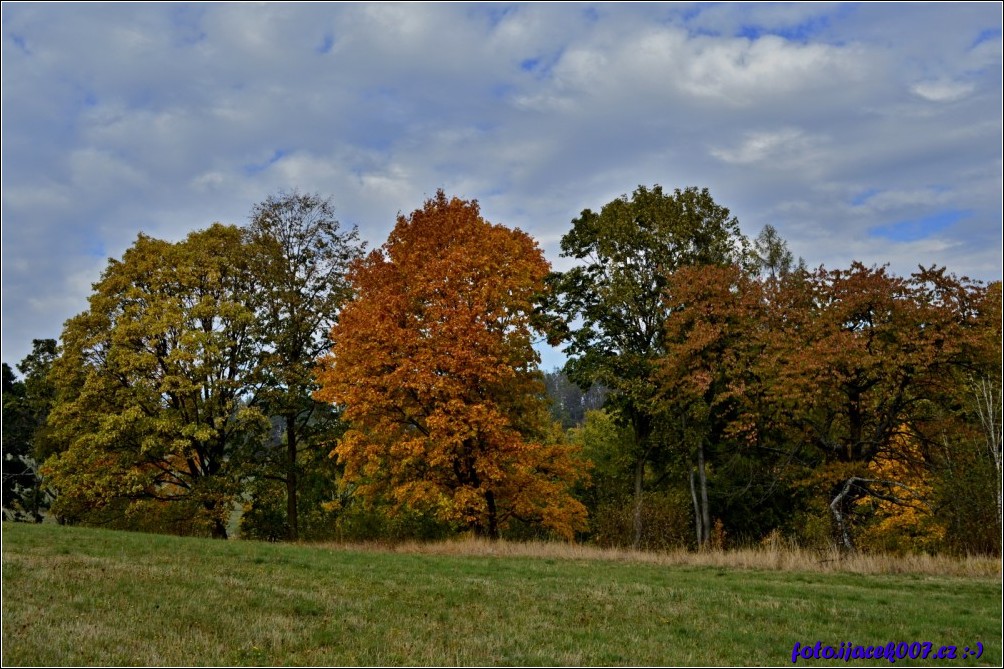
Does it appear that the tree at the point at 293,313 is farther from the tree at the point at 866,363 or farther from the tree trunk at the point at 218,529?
the tree at the point at 866,363

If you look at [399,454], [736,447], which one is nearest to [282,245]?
[399,454]

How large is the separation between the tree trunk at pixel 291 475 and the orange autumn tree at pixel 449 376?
5.98 metres

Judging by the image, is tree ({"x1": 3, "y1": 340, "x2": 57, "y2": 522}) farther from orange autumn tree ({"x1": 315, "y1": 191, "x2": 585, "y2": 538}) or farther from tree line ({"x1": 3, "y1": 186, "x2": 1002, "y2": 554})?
orange autumn tree ({"x1": 315, "y1": 191, "x2": 585, "y2": 538})

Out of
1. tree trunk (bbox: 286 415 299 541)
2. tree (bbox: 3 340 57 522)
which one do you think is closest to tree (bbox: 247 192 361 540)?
tree trunk (bbox: 286 415 299 541)

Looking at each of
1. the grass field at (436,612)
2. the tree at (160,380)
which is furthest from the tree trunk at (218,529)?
the grass field at (436,612)

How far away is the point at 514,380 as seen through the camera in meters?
25.5

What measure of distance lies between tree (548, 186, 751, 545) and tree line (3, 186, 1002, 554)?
0.33ft

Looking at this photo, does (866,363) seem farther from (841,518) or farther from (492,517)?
(492,517)

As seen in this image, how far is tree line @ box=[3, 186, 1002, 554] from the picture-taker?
22234 millimetres

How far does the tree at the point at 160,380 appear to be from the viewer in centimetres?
2800

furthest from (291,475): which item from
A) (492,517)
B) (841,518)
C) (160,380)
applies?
(841,518)

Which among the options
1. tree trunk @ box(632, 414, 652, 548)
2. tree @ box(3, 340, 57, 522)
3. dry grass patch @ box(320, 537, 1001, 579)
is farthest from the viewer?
tree @ box(3, 340, 57, 522)

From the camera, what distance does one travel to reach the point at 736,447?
93.4 ft

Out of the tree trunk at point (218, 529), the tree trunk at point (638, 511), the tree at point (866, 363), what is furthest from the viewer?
the tree trunk at point (218, 529)
